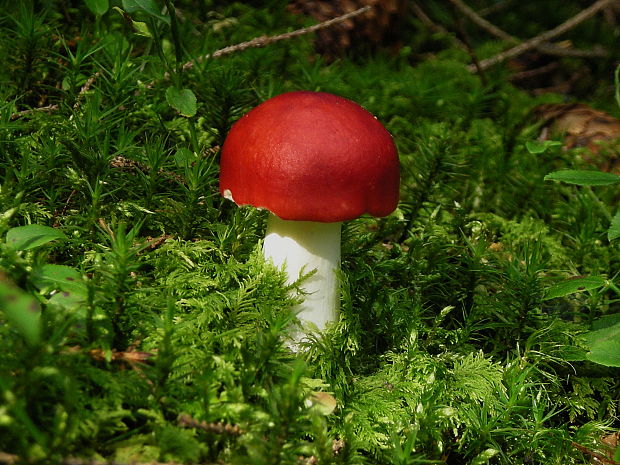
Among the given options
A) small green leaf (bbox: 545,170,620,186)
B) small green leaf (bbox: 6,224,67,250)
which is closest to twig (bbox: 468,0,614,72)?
small green leaf (bbox: 545,170,620,186)

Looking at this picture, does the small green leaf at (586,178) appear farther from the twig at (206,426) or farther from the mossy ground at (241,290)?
the twig at (206,426)

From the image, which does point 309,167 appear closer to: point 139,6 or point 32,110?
point 139,6

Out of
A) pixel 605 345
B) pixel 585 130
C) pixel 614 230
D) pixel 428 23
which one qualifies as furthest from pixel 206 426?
pixel 428 23

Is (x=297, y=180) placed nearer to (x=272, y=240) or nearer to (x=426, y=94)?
(x=272, y=240)

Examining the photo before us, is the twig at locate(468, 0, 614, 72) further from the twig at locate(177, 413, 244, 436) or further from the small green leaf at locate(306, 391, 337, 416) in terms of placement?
the twig at locate(177, 413, 244, 436)

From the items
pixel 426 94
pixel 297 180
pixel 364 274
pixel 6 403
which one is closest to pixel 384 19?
pixel 426 94

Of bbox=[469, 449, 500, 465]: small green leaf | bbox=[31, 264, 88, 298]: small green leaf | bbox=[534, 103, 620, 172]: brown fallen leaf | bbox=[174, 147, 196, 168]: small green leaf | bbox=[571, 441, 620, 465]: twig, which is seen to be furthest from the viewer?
bbox=[534, 103, 620, 172]: brown fallen leaf
